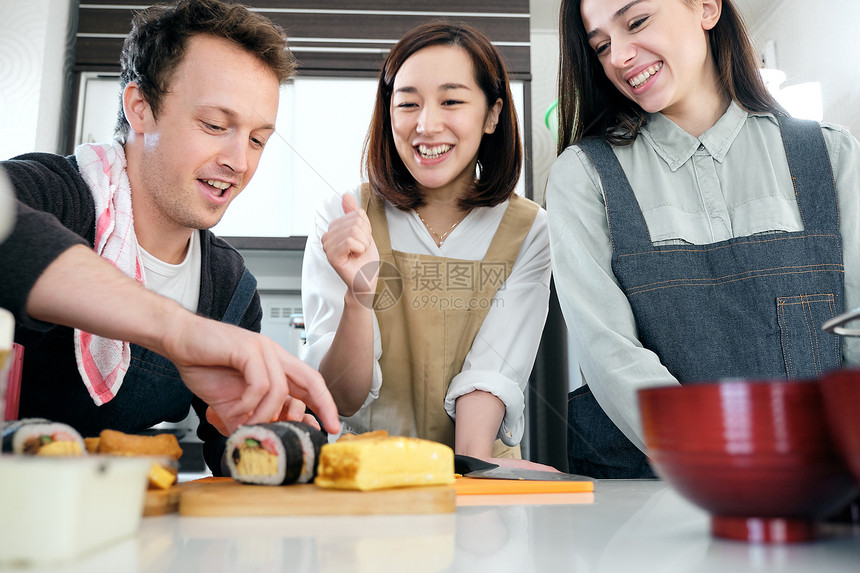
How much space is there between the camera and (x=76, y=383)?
91 cm

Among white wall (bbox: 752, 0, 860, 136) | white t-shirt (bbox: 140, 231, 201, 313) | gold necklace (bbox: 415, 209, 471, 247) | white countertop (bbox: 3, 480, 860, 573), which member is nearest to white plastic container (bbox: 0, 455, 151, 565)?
white countertop (bbox: 3, 480, 860, 573)

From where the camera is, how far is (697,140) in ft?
3.35

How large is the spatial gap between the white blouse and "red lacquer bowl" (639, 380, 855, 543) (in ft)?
2.44

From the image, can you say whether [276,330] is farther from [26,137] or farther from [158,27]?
[158,27]

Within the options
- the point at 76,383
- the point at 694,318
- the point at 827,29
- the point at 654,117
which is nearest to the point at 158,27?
the point at 76,383

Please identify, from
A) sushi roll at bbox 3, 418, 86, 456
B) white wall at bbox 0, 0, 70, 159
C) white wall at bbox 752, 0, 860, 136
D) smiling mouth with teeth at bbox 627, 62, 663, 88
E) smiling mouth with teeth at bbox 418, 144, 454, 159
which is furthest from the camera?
white wall at bbox 0, 0, 70, 159

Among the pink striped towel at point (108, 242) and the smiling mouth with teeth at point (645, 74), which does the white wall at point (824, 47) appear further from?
the pink striped towel at point (108, 242)

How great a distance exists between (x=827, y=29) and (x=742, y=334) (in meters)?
1.61

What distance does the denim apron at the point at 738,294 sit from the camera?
0.89 metres

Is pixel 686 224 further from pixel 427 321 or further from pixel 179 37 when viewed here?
pixel 179 37

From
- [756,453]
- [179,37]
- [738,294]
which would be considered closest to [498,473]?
[756,453]

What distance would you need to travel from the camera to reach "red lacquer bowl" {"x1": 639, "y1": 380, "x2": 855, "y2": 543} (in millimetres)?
277

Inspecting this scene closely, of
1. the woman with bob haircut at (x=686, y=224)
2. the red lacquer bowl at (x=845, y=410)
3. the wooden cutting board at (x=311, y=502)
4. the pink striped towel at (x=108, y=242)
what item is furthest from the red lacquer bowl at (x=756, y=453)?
the pink striped towel at (x=108, y=242)

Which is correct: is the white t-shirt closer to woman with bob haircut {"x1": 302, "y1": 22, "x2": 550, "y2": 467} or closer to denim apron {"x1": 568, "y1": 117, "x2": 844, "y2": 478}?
woman with bob haircut {"x1": 302, "y1": 22, "x2": 550, "y2": 467}
